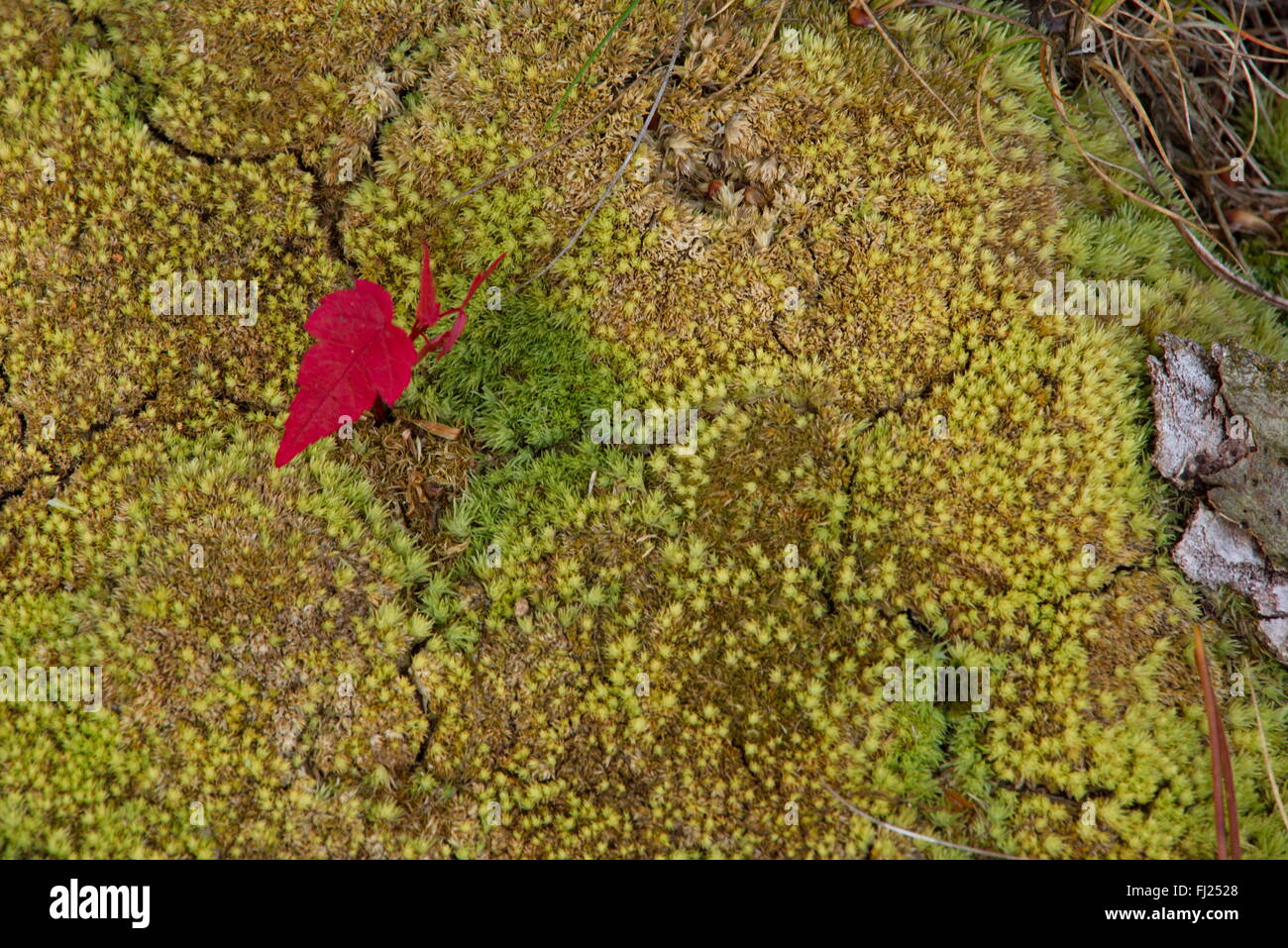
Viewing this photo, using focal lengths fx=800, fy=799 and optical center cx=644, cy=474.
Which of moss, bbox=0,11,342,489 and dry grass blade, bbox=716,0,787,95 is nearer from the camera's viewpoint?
moss, bbox=0,11,342,489

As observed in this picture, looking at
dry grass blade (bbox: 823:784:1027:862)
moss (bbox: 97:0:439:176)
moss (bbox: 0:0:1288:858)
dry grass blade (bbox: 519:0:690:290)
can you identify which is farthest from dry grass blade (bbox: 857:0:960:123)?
dry grass blade (bbox: 823:784:1027:862)

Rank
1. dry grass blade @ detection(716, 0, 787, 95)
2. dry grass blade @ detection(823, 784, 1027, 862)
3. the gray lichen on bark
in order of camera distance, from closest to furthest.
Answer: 1. dry grass blade @ detection(823, 784, 1027, 862)
2. the gray lichen on bark
3. dry grass blade @ detection(716, 0, 787, 95)

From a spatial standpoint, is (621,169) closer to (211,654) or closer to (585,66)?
(585,66)

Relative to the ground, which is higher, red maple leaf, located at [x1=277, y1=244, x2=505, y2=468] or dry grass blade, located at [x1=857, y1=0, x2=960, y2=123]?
dry grass blade, located at [x1=857, y1=0, x2=960, y2=123]

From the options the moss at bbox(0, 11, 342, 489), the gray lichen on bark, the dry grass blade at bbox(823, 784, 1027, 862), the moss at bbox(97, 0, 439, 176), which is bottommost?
the dry grass blade at bbox(823, 784, 1027, 862)

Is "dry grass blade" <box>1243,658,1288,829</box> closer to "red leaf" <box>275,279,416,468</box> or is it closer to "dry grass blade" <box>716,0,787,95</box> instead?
"dry grass blade" <box>716,0,787,95</box>

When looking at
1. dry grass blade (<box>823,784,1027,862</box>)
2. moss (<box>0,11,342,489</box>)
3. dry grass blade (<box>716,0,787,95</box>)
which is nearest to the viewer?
dry grass blade (<box>823,784,1027,862</box>)

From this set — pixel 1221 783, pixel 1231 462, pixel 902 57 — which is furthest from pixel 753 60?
pixel 1221 783
